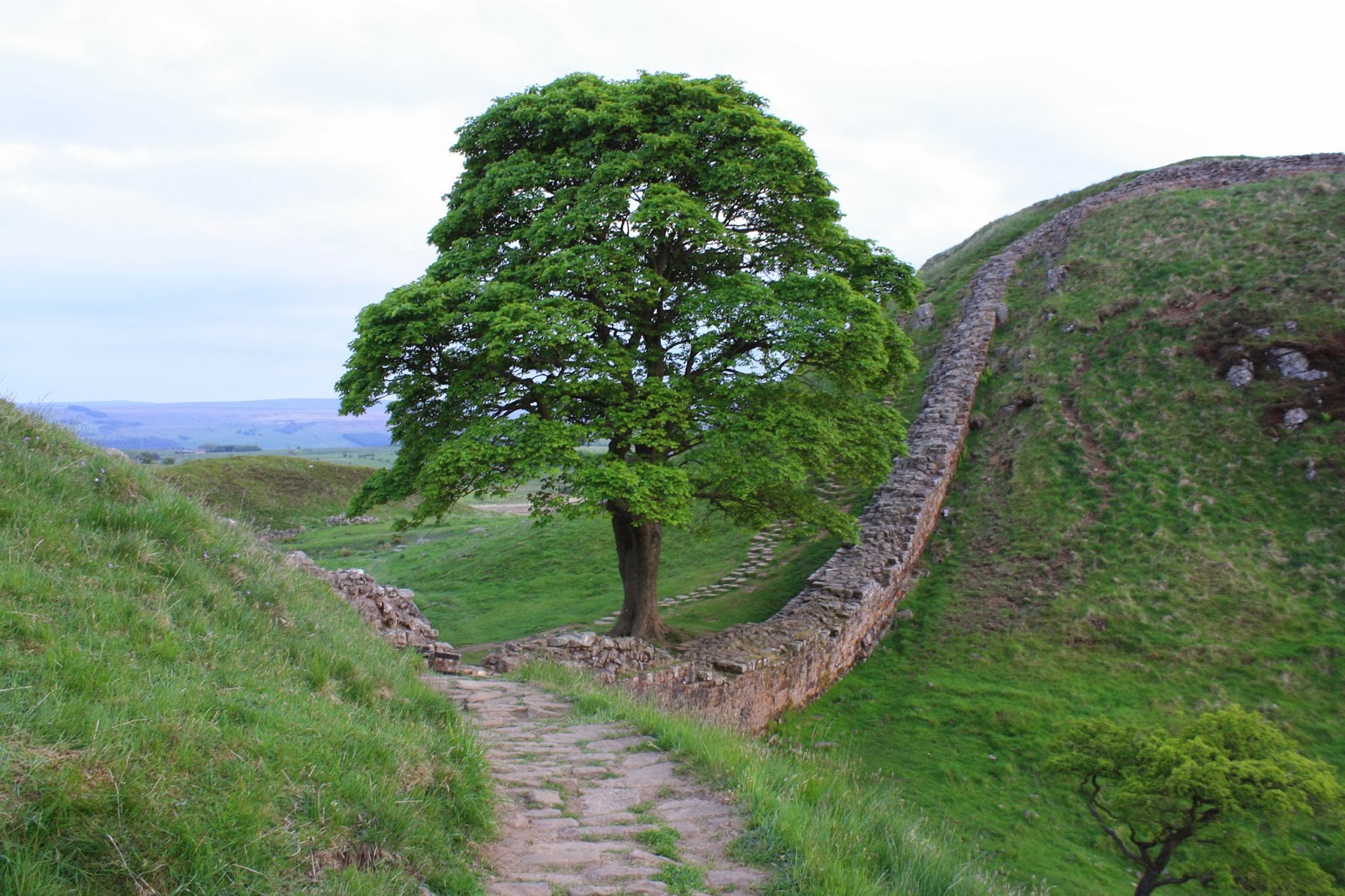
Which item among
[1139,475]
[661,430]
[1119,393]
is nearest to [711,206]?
[661,430]

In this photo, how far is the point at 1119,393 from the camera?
1037 inches

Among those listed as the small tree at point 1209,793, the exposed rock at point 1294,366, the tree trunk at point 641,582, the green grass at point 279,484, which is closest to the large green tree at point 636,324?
the tree trunk at point 641,582

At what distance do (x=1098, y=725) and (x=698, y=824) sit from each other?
8.90m

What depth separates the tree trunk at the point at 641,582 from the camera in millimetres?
16375

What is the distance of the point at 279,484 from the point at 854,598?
38.8 m

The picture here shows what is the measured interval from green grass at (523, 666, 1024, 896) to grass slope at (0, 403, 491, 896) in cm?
204

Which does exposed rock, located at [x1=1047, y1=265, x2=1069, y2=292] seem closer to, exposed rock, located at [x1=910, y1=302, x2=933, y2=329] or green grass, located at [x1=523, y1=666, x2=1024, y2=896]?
exposed rock, located at [x1=910, y1=302, x2=933, y2=329]

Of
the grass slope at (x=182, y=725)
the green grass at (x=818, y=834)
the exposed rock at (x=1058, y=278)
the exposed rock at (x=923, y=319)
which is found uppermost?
the exposed rock at (x=1058, y=278)

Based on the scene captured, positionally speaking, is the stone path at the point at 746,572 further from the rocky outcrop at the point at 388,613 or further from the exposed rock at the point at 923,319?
the exposed rock at the point at 923,319

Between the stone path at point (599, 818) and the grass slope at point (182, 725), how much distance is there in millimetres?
498

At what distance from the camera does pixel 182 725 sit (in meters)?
4.26

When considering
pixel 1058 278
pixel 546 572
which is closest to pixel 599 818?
pixel 546 572

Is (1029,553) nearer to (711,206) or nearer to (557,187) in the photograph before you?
(711,206)

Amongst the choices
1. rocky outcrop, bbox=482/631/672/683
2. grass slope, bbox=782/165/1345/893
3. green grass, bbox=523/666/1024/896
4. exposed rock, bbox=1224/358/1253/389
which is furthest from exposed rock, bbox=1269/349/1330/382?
green grass, bbox=523/666/1024/896
